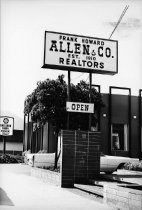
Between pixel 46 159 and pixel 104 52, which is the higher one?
pixel 104 52

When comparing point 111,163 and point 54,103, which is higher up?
point 54,103

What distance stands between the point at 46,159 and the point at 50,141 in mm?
7178

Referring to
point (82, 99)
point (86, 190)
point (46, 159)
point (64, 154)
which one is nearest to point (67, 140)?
point (64, 154)

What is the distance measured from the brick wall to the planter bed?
1.46ft

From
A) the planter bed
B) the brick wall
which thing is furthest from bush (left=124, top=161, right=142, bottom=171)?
the planter bed

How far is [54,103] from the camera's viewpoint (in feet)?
49.1

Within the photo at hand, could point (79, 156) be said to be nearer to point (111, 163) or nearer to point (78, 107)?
point (78, 107)

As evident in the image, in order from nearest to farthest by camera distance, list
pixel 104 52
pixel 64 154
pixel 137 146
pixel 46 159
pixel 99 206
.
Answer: pixel 99 206 < pixel 64 154 < pixel 104 52 < pixel 46 159 < pixel 137 146

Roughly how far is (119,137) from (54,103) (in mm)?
11251

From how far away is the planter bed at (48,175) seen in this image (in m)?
11.4

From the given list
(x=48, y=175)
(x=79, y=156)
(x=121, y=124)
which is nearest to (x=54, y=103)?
(x=48, y=175)

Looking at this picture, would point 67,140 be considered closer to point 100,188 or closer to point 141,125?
point 100,188

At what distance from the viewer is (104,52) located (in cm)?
1201

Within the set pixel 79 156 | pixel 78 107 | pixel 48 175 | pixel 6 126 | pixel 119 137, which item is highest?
pixel 78 107
